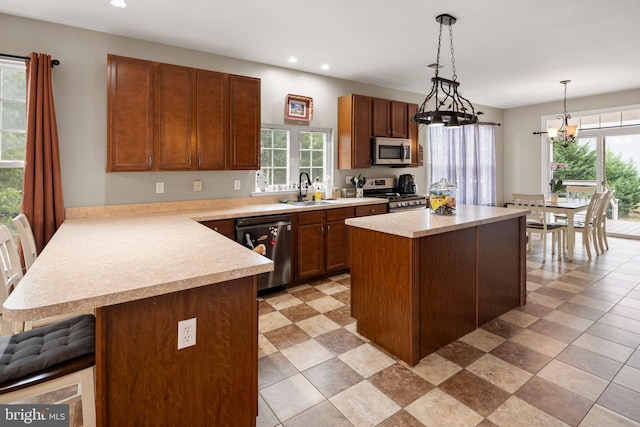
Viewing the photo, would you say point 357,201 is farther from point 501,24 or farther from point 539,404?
point 539,404

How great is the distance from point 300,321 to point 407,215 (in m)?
1.29

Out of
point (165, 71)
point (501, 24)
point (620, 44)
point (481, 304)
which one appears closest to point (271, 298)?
point (481, 304)

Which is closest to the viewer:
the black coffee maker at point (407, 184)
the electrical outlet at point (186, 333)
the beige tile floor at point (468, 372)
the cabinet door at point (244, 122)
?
the electrical outlet at point (186, 333)

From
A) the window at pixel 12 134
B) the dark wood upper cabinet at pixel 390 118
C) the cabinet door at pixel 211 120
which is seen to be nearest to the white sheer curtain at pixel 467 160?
the dark wood upper cabinet at pixel 390 118

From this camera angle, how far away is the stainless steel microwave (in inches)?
193

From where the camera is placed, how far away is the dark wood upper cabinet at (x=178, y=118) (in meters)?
3.09

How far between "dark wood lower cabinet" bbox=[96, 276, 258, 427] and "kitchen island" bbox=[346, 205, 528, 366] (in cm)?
115

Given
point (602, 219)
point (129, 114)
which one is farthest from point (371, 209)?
point (602, 219)

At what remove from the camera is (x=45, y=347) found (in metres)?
1.41

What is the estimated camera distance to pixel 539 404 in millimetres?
1930

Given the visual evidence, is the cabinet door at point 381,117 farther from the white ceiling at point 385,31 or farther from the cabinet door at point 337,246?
the cabinet door at point 337,246

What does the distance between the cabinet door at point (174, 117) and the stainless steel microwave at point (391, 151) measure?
98.4 inches

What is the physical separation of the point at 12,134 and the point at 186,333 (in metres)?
2.82

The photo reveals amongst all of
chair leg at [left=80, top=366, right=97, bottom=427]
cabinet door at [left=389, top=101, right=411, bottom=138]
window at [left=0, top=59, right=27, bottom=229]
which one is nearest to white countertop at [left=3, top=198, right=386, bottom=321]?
chair leg at [left=80, top=366, right=97, bottom=427]
